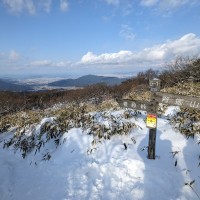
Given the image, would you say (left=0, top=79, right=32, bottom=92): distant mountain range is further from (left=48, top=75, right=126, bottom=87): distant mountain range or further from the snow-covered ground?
the snow-covered ground

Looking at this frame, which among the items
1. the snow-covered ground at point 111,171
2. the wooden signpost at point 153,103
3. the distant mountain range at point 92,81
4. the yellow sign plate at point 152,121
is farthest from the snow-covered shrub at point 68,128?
the distant mountain range at point 92,81

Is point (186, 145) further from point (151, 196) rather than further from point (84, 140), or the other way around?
point (84, 140)

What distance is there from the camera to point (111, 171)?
5832 mm

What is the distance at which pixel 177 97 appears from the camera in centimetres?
519

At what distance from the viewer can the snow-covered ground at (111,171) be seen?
5125 mm

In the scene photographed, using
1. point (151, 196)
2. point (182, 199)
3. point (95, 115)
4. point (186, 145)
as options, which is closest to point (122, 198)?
point (151, 196)

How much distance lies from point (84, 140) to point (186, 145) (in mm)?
3158

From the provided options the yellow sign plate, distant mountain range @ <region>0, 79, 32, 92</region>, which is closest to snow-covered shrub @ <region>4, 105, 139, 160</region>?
the yellow sign plate

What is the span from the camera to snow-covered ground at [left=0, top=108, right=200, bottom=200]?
5125 millimetres

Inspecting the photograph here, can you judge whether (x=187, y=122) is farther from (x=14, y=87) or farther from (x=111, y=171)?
(x=14, y=87)

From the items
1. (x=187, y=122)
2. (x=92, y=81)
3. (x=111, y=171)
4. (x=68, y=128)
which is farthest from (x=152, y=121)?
(x=92, y=81)

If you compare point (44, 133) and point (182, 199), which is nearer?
point (182, 199)

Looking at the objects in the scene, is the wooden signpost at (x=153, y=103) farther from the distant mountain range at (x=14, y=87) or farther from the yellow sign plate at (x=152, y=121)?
the distant mountain range at (x=14, y=87)

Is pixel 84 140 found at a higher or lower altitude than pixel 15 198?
higher
